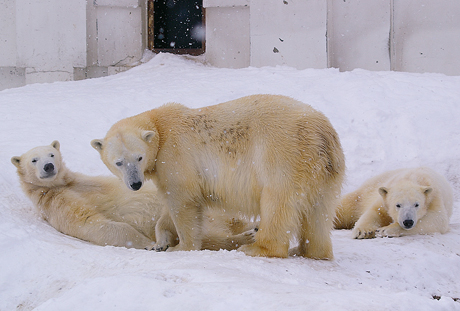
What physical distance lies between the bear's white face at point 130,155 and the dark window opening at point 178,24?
6558mm

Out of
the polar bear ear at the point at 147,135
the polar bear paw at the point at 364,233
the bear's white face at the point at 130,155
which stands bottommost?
the polar bear paw at the point at 364,233

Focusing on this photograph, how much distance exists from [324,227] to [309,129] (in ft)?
2.14

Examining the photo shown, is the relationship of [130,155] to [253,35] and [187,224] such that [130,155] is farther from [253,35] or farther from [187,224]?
[253,35]

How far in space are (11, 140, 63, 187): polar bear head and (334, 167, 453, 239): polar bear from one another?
8.25 feet

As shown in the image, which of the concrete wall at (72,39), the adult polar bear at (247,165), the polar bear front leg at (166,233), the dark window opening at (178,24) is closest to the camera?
the adult polar bear at (247,165)

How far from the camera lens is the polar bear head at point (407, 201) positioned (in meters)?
4.15

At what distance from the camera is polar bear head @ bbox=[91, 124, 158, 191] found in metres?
3.17

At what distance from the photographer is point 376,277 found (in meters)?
2.93

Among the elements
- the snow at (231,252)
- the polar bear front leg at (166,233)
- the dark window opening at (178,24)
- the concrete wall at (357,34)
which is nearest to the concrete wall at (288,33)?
the concrete wall at (357,34)

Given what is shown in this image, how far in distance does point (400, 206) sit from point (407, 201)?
0.24 feet

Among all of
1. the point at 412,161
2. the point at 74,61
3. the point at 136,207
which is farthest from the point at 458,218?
the point at 74,61

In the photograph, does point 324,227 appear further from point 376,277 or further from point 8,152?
point 8,152

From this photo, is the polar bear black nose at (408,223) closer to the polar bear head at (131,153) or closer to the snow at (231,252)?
the snow at (231,252)

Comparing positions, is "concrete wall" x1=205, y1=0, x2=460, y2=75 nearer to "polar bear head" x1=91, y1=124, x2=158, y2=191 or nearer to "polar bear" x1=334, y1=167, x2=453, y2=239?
"polar bear" x1=334, y1=167, x2=453, y2=239
